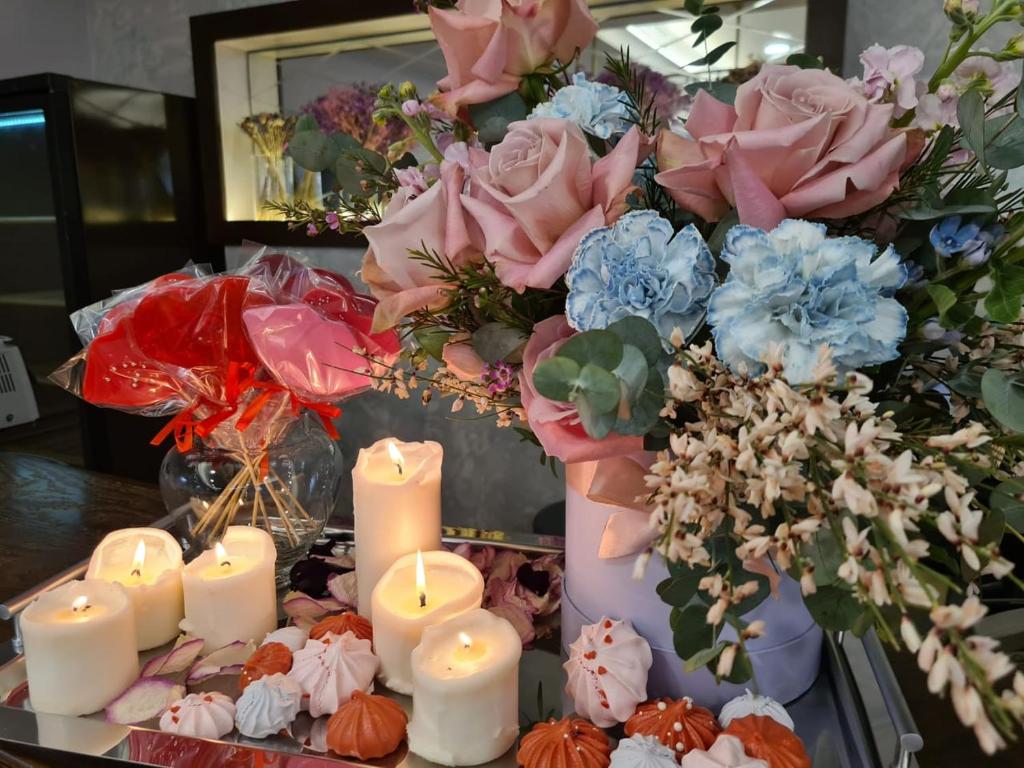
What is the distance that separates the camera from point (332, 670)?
64 centimetres

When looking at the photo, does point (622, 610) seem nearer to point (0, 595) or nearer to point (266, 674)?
point (266, 674)

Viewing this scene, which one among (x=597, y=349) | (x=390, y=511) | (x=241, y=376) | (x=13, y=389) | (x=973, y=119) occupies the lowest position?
(x=13, y=389)

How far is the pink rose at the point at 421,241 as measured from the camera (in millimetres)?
525

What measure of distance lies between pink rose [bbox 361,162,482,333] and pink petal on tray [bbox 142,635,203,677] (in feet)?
1.20

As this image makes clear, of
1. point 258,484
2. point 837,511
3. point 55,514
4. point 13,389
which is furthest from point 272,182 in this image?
point 837,511

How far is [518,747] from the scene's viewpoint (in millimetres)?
587

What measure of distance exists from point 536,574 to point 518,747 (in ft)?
0.73

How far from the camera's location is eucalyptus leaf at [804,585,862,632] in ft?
1.53

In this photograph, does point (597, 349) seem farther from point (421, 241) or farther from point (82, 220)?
point (82, 220)

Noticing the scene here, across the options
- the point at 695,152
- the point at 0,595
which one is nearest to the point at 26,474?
the point at 0,595

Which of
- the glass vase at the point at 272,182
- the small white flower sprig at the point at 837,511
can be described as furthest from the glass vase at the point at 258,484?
the glass vase at the point at 272,182

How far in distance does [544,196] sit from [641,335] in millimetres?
112

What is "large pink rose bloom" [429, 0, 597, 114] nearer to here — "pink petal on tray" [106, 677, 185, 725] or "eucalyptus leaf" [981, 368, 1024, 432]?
"eucalyptus leaf" [981, 368, 1024, 432]

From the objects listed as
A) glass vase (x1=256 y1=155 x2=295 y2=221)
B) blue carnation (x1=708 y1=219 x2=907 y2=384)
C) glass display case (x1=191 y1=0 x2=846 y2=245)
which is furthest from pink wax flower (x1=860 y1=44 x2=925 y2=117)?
glass vase (x1=256 y1=155 x2=295 y2=221)
